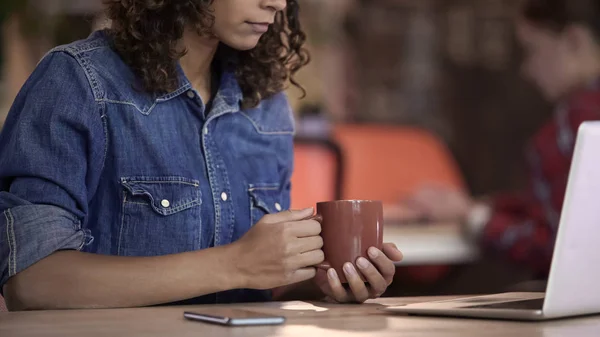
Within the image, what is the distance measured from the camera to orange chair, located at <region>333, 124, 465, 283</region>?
3814mm

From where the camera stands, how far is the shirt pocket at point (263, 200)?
145cm

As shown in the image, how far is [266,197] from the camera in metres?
1.47

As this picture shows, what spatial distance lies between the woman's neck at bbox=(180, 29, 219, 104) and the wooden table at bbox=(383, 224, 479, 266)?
1176 mm

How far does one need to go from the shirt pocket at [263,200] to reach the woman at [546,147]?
4.61 feet

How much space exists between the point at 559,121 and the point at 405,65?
180cm

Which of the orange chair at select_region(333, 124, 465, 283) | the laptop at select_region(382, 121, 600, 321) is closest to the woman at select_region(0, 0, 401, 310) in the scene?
the laptop at select_region(382, 121, 600, 321)

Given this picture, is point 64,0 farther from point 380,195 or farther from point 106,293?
point 106,293

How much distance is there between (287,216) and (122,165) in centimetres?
30

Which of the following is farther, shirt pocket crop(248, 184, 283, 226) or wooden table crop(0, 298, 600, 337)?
shirt pocket crop(248, 184, 283, 226)

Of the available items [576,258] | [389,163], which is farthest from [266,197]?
[389,163]

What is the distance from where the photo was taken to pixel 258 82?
1518 millimetres

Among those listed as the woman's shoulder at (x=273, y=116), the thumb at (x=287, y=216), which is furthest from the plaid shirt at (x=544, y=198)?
the thumb at (x=287, y=216)

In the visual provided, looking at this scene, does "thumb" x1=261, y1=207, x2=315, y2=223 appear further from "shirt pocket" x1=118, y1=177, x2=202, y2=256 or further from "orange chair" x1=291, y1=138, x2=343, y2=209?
"orange chair" x1=291, y1=138, x2=343, y2=209

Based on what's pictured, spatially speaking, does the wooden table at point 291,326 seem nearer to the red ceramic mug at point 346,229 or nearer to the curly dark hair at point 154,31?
the red ceramic mug at point 346,229
